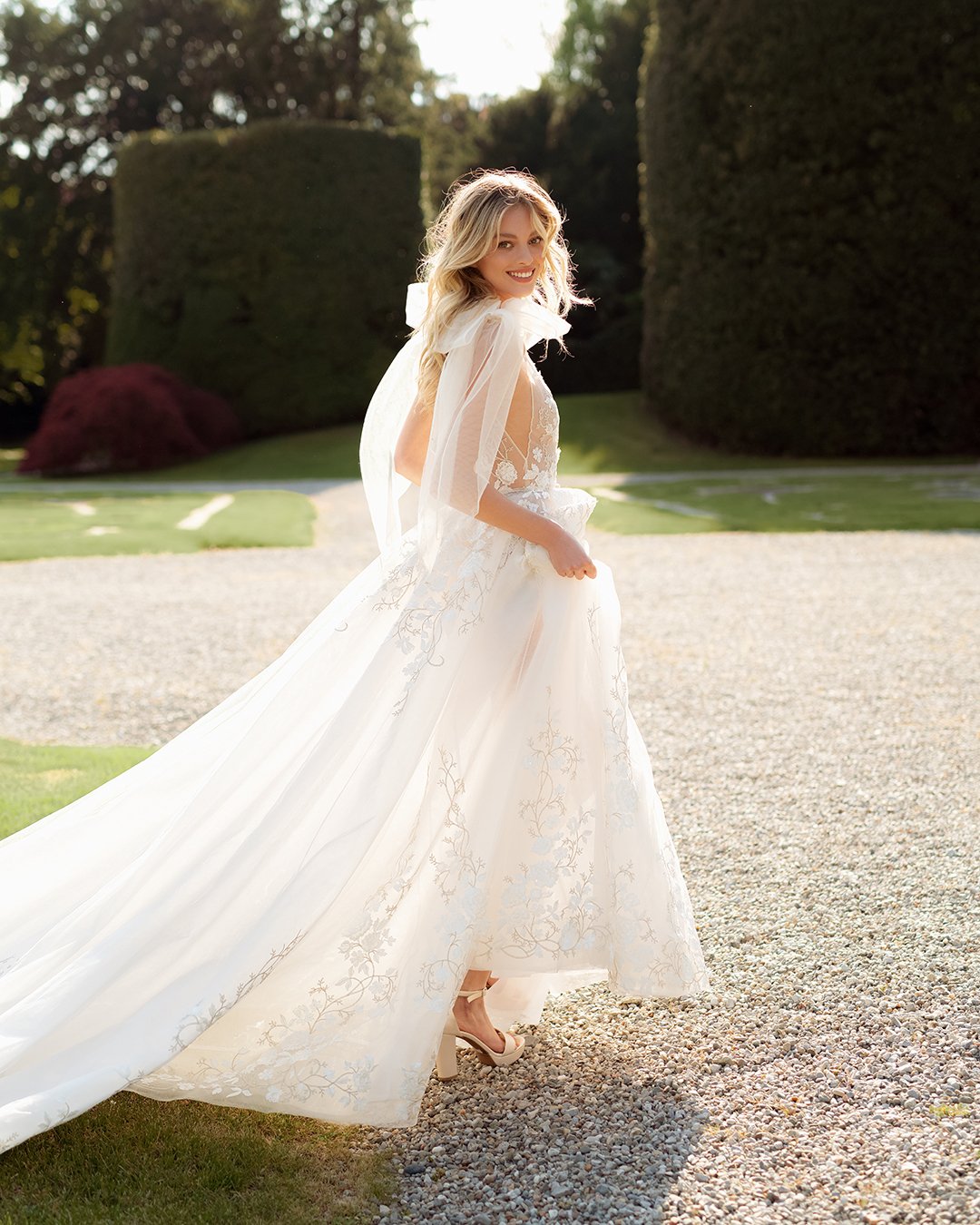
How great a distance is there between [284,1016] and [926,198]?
57.5 feet

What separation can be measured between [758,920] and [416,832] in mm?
1301

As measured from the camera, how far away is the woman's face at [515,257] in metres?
2.38

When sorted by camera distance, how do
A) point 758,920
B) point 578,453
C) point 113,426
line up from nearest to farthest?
point 758,920, point 578,453, point 113,426

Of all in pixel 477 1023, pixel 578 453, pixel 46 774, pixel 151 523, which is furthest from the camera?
pixel 578 453

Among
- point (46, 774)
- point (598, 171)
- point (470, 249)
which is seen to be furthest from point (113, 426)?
point (470, 249)

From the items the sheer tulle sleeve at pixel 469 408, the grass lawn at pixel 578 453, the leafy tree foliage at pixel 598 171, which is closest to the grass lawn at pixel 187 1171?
the sheer tulle sleeve at pixel 469 408

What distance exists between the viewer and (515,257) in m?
2.40

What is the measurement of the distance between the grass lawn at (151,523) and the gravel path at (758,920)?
319 cm

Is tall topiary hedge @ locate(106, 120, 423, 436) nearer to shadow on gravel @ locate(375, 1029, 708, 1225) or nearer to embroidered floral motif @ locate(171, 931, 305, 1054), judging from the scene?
shadow on gravel @ locate(375, 1029, 708, 1225)

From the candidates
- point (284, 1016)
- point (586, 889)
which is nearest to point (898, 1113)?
point (586, 889)

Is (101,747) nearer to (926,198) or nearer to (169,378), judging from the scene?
(926,198)

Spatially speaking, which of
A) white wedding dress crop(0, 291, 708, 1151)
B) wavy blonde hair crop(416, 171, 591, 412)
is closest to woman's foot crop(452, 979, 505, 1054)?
white wedding dress crop(0, 291, 708, 1151)

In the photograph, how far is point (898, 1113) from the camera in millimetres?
2260

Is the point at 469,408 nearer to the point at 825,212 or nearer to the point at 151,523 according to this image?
the point at 151,523
